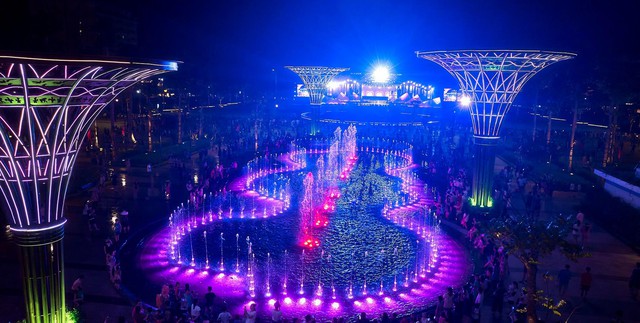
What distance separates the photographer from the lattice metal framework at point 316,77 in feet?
176

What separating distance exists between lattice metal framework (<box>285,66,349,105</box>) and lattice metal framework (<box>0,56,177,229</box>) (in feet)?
140

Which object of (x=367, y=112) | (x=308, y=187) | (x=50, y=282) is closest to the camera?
(x=50, y=282)

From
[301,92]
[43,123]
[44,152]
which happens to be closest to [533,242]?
[44,152]

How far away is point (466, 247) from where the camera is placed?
2000 centimetres

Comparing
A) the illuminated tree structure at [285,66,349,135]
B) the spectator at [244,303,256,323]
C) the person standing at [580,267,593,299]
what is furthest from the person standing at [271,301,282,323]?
the illuminated tree structure at [285,66,349,135]

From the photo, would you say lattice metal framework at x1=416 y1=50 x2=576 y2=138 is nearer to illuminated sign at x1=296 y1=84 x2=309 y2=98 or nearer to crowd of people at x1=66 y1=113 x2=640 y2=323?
crowd of people at x1=66 y1=113 x2=640 y2=323

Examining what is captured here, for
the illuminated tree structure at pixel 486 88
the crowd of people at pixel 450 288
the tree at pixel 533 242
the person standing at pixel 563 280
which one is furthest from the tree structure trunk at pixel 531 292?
the illuminated tree structure at pixel 486 88

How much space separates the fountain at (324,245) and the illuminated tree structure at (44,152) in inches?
232

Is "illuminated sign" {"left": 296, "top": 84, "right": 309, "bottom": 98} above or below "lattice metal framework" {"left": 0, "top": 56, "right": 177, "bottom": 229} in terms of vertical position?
above

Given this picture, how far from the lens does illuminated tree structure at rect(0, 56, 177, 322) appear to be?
10023 millimetres

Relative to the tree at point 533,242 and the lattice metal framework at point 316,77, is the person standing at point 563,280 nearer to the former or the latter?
the tree at point 533,242

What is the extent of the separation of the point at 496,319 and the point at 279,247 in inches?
355

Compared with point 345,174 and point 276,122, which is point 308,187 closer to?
point 345,174

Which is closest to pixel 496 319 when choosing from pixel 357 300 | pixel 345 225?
pixel 357 300
